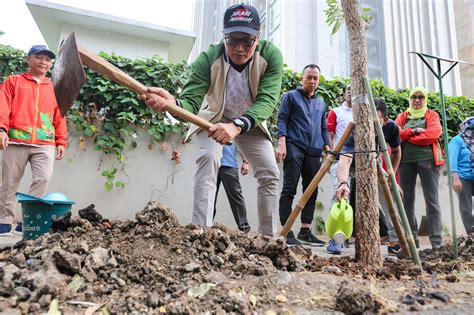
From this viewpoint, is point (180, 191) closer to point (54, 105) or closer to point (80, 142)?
point (80, 142)

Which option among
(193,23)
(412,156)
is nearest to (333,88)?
(412,156)

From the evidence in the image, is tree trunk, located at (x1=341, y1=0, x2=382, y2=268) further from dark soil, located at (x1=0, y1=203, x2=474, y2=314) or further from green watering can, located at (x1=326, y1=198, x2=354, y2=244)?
green watering can, located at (x1=326, y1=198, x2=354, y2=244)

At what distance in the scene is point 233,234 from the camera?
2227 millimetres

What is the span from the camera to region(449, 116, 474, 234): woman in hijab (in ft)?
14.0

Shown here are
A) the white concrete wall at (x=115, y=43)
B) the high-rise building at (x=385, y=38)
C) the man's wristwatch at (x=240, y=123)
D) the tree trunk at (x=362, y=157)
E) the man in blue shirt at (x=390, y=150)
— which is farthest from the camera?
the high-rise building at (x=385, y=38)

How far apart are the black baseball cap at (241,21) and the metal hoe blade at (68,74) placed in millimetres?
1102

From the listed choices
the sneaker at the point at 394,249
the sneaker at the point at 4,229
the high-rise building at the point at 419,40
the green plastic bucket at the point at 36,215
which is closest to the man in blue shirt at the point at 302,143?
the sneaker at the point at 394,249

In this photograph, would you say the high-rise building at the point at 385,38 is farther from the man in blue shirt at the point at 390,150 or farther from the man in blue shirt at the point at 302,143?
the man in blue shirt at the point at 390,150

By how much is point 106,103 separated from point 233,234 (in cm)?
334

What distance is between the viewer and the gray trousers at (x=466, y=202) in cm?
425

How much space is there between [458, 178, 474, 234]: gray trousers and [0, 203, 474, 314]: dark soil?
237cm

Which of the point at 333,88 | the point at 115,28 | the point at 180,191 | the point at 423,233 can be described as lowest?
the point at 423,233

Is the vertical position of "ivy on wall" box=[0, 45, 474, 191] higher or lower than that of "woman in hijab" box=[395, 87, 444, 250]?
higher

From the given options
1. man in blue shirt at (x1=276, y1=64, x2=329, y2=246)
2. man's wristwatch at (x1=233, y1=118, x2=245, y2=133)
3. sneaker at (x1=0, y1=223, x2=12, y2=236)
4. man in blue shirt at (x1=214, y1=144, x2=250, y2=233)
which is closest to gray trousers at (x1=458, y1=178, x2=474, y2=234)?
man in blue shirt at (x1=276, y1=64, x2=329, y2=246)
